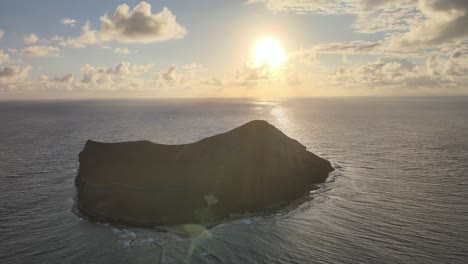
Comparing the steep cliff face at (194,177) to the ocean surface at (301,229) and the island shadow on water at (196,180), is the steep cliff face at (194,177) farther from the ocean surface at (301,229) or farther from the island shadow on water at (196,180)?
the ocean surface at (301,229)

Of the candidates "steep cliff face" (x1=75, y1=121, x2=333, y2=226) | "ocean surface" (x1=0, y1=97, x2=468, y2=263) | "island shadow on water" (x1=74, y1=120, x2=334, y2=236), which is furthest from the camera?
"steep cliff face" (x1=75, y1=121, x2=333, y2=226)

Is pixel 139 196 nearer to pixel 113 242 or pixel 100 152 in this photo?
pixel 113 242

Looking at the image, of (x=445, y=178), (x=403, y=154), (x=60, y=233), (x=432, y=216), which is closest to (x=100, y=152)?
(x=60, y=233)

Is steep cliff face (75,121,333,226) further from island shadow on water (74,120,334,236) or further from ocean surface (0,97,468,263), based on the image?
ocean surface (0,97,468,263)

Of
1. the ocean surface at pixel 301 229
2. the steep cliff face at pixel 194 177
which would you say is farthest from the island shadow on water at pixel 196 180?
the ocean surface at pixel 301 229

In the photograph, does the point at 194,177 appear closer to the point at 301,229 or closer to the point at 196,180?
the point at 196,180

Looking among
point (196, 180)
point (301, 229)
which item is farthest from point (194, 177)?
point (301, 229)

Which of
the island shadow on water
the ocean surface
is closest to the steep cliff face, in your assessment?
the island shadow on water
